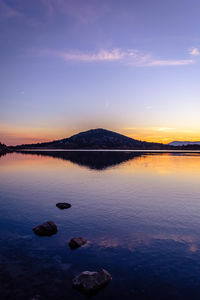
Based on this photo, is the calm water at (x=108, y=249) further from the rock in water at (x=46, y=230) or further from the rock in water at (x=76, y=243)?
the rock in water at (x=46, y=230)

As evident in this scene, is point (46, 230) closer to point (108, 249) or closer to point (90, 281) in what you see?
point (108, 249)

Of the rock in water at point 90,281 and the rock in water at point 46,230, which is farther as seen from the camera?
the rock in water at point 46,230

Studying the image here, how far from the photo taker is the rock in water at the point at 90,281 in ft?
39.7

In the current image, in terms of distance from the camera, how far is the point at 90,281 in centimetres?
1234

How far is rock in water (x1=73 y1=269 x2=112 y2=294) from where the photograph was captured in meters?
12.1

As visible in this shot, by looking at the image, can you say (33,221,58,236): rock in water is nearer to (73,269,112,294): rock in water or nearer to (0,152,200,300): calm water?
(0,152,200,300): calm water

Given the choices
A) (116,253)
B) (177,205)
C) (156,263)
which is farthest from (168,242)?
(177,205)

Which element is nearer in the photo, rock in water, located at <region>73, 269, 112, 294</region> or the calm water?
rock in water, located at <region>73, 269, 112, 294</region>

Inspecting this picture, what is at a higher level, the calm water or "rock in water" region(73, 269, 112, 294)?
"rock in water" region(73, 269, 112, 294)

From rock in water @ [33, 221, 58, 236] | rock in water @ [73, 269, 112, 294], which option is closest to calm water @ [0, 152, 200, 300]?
rock in water @ [73, 269, 112, 294]

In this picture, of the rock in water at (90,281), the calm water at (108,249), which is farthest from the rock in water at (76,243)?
the rock in water at (90,281)

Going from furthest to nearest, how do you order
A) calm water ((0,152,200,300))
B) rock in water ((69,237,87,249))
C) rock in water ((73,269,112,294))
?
rock in water ((69,237,87,249)), calm water ((0,152,200,300)), rock in water ((73,269,112,294))

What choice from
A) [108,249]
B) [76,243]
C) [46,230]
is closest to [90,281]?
[108,249]

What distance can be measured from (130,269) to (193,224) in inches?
445
